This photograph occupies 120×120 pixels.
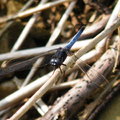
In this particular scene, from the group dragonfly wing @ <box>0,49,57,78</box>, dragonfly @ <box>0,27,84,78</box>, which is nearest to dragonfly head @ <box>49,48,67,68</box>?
dragonfly @ <box>0,27,84,78</box>

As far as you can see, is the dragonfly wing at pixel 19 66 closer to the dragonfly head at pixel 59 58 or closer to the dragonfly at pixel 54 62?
the dragonfly at pixel 54 62

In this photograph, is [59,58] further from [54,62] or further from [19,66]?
[19,66]

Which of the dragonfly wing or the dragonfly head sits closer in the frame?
the dragonfly head

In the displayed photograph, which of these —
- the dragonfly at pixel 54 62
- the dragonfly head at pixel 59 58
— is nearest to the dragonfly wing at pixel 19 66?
the dragonfly at pixel 54 62

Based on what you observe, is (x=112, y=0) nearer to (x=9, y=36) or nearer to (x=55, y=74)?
(x=9, y=36)

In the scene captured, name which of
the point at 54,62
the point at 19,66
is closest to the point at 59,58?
the point at 54,62

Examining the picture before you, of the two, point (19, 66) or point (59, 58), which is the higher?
point (19, 66)

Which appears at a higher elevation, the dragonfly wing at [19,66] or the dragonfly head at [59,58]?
the dragonfly wing at [19,66]

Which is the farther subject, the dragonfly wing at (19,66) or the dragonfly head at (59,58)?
the dragonfly wing at (19,66)

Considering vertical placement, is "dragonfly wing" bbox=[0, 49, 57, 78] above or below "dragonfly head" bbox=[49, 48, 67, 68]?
above

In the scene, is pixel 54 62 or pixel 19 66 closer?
pixel 54 62

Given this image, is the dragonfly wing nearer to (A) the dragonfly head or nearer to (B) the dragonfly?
(B) the dragonfly
